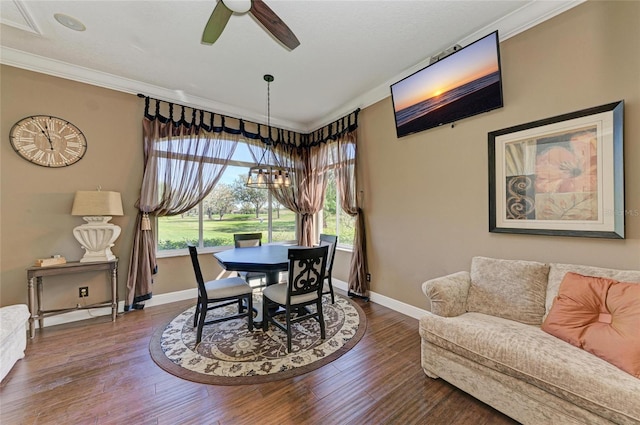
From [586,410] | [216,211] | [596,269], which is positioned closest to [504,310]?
[596,269]

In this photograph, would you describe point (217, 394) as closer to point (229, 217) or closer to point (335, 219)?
point (229, 217)

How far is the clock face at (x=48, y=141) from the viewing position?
2840 mm

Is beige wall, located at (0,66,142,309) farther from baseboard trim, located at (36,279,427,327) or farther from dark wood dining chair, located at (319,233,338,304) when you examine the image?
dark wood dining chair, located at (319,233,338,304)

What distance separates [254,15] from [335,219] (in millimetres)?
3371

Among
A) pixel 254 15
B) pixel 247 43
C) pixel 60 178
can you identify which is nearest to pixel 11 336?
pixel 60 178

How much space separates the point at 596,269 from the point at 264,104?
436cm

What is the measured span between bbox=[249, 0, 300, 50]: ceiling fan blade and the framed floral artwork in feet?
7.05

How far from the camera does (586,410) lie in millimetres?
1311

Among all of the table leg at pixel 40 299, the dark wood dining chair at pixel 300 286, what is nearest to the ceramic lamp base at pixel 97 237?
the table leg at pixel 40 299

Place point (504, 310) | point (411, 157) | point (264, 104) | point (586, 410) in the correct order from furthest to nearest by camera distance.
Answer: point (264, 104), point (411, 157), point (504, 310), point (586, 410)

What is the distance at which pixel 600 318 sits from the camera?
1594 millimetres

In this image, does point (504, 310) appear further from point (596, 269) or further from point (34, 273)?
point (34, 273)

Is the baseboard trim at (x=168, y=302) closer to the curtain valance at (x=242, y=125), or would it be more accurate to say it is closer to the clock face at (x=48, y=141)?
the clock face at (x=48, y=141)

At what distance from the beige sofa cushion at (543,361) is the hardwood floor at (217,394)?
40 cm
